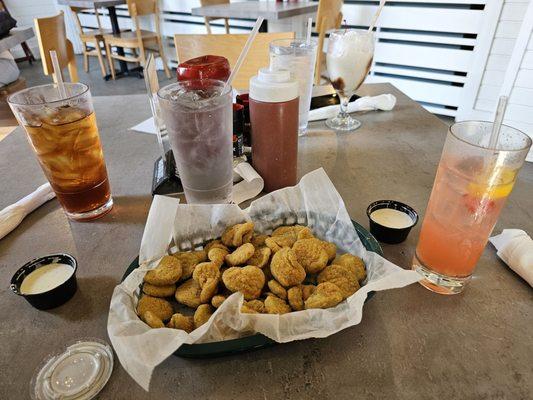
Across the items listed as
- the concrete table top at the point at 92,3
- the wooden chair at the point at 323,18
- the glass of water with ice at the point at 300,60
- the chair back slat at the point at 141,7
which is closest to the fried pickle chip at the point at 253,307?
the glass of water with ice at the point at 300,60

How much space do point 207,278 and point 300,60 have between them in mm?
876

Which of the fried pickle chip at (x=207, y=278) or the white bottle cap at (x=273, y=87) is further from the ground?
the white bottle cap at (x=273, y=87)

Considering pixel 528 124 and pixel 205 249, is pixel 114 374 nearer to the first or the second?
pixel 205 249

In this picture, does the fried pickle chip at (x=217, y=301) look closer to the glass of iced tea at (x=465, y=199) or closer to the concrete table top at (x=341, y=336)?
the concrete table top at (x=341, y=336)

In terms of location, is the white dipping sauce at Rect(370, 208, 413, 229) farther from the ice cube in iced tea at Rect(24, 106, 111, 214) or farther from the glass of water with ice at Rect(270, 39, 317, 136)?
the ice cube in iced tea at Rect(24, 106, 111, 214)

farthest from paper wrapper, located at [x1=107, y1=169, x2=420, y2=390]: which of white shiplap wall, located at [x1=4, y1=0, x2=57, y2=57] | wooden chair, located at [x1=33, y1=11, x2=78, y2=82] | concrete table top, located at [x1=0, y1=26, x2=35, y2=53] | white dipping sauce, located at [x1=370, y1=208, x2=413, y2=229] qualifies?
white shiplap wall, located at [x1=4, y1=0, x2=57, y2=57]

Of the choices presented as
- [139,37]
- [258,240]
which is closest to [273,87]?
[258,240]

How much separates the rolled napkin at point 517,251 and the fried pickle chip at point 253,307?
1.64 feet

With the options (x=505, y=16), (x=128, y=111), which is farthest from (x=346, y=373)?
(x=505, y=16)

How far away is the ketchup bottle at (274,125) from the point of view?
868 millimetres

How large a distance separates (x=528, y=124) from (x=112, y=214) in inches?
122

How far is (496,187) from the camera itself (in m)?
0.57

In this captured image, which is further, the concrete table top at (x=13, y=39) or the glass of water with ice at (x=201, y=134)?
the concrete table top at (x=13, y=39)

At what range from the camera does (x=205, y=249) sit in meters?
0.71
